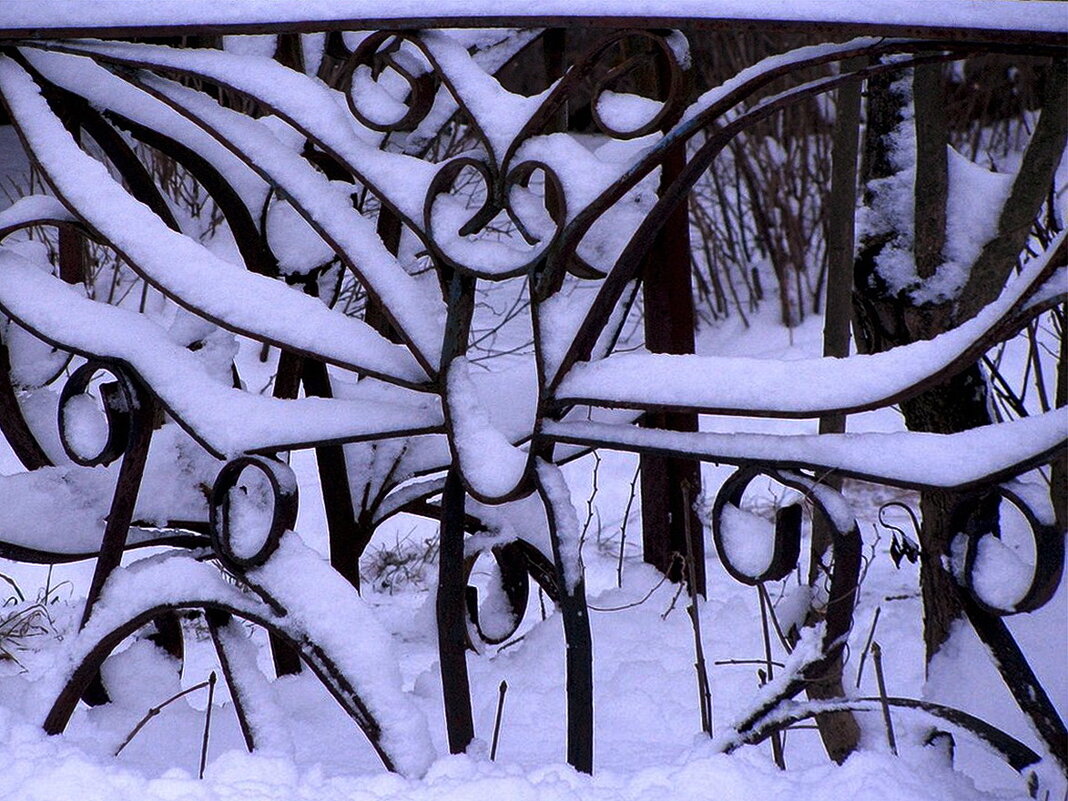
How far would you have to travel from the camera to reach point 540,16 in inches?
39.6

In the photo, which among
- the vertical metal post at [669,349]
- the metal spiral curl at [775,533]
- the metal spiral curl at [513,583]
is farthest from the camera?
the metal spiral curl at [513,583]

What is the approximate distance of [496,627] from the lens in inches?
64.0

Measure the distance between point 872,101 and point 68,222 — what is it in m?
1.06

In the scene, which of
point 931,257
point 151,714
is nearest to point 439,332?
point 151,714

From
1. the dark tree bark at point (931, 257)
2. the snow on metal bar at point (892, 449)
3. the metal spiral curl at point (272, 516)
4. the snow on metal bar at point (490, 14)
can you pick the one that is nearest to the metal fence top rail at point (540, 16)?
the snow on metal bar at point (490, 14)

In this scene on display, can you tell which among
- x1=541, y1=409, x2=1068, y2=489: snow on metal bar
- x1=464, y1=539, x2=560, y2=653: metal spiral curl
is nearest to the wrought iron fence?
x1=541, y1=409, x2=1068, y2=489: snow on metal bar

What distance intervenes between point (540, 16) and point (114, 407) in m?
0.60

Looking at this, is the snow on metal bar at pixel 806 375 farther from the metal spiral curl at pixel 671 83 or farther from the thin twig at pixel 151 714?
the thin twig at pixel 151 714

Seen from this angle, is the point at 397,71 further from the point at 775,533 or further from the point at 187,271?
the point at 775,533

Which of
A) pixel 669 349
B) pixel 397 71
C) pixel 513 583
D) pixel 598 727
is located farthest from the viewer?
pixel 513 583

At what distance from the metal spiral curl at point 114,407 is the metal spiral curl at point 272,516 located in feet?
0.41

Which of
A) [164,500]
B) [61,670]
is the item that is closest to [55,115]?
[164,500]

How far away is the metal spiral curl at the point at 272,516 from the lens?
1156 millimetres

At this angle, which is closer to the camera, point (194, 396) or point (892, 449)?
point (892, 449)
